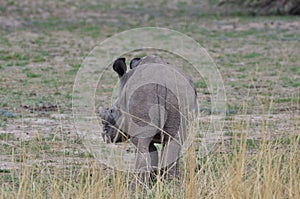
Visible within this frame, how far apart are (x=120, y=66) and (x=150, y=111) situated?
0.48 metres

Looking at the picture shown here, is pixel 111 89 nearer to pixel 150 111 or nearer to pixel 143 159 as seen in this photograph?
pixel 150 111

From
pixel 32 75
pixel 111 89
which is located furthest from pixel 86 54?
pixel 111 89

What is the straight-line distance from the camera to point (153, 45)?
18.0 metres

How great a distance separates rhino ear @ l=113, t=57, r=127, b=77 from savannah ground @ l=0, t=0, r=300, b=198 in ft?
2.49

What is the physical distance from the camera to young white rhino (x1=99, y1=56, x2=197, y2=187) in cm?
657

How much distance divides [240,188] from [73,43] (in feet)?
43.4

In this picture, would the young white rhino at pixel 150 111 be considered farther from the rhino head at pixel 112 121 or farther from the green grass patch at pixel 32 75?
the green grass patch at pixel 32 75

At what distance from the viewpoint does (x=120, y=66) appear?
22.3 ft

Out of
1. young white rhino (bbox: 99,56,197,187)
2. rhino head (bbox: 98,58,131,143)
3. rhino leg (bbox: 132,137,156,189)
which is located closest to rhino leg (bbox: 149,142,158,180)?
young white rhino (bbox: 99,56,197,187)

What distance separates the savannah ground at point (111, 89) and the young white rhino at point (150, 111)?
0.82 ft

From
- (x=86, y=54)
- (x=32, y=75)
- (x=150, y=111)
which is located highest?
(x=150, y=111)

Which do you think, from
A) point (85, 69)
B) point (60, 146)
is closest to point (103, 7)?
point (85, 69)

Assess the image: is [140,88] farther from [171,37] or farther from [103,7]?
[103,7]

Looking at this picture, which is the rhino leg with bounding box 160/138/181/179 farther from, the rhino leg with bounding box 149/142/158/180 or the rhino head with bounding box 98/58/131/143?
the rhino head with bounding box 98/58/131/143
